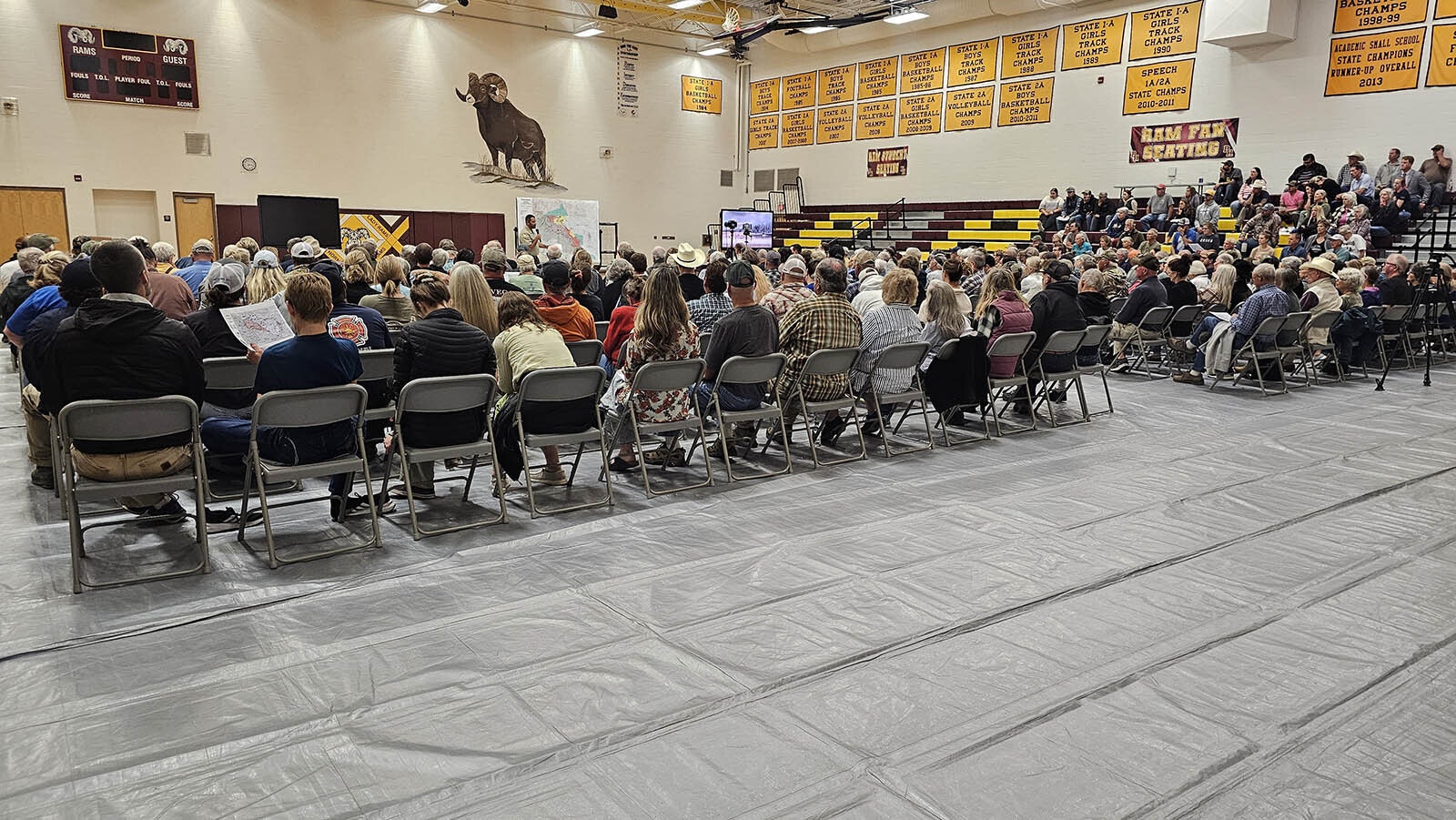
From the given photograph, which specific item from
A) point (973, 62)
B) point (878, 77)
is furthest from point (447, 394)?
point (878, 77)

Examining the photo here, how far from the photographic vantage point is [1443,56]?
1242 centimetres

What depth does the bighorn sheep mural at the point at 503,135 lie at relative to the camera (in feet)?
64.2

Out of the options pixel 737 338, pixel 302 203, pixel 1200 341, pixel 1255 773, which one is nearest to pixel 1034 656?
pixel 1255 773

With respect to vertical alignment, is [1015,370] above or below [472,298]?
below

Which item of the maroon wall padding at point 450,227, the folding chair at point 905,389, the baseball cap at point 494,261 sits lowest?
the folding chair at point 905,389

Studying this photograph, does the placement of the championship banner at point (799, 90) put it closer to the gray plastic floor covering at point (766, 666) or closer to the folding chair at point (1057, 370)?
the folding chair at point (1057, 370)

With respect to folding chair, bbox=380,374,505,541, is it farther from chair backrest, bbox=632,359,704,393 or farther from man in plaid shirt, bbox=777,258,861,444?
man in plaid shirt, bbox=777,258,861,444

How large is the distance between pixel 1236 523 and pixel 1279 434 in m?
2.55

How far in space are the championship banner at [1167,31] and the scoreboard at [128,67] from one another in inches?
669

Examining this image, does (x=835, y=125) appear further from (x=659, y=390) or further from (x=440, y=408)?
(x=440, y=408)

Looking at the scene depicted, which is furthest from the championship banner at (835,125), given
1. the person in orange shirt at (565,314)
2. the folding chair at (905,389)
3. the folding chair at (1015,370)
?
the person in orange shirt at (565,314)

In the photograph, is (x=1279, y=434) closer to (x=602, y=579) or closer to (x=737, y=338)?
(x=737, y=338)

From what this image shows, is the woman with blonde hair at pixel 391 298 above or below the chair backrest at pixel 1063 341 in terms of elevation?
above

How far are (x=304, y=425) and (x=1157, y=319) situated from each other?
790cm
